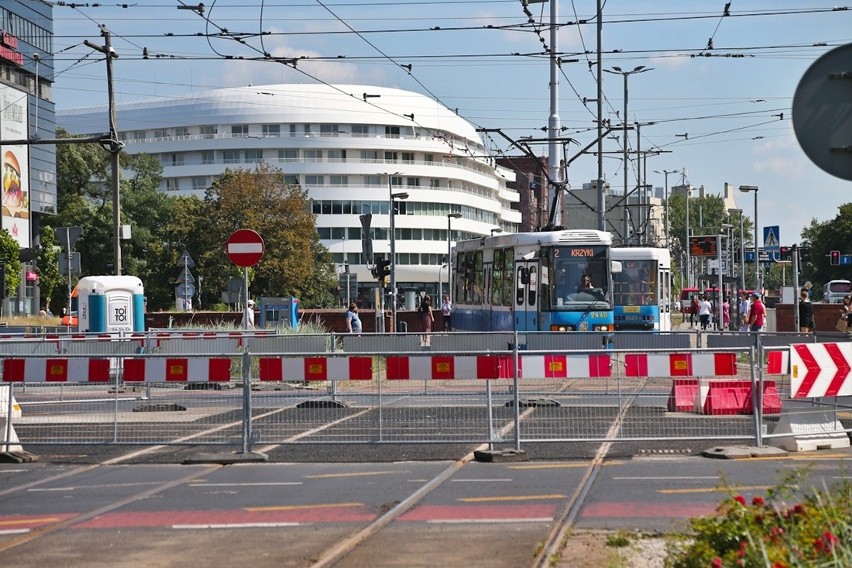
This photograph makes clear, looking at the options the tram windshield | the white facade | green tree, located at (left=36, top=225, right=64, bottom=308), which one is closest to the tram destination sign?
the tram windshield

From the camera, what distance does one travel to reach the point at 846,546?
5.91 metres

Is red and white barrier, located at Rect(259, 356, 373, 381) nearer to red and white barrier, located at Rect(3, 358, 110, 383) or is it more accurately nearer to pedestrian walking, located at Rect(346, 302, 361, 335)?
red and white barrier, located at Rect(3, 358, 110, 383)

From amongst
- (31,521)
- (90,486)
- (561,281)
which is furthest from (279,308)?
(31,521)

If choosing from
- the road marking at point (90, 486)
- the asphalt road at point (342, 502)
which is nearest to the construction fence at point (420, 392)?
the asphalt road at point (342, 502)

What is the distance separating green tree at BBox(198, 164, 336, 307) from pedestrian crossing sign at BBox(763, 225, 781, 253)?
31.8 m

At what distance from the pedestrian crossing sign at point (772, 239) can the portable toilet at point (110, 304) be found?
24336mm

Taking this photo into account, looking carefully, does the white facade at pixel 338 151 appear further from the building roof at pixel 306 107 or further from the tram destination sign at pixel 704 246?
the tram destination sign at pixel 704 246

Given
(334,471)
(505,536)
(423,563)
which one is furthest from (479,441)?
(423,563)

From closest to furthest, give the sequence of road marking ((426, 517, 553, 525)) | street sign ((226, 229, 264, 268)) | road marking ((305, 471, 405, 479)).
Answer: road marking ((426, 517, 553, 525)) → road marking ((305, 471, 405, 479)) → street sign ((226, 229, 264, 268))

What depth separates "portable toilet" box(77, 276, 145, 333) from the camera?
3250 cm

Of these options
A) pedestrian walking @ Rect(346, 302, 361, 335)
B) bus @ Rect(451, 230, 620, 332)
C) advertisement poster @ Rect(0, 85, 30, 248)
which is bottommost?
pedestrian walking @ Rect(346, 302, 361, 335)

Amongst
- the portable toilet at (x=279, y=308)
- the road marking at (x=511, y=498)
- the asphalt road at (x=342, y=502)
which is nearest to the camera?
the asphalt road at (x=342, y=502)

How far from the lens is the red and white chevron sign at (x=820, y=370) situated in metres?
15.8

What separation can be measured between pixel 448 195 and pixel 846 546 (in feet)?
394
